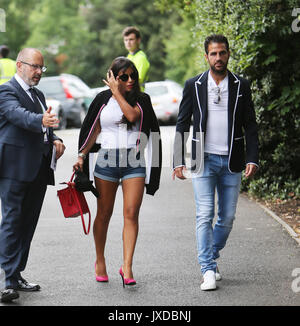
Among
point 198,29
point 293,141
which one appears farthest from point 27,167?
point 198,29

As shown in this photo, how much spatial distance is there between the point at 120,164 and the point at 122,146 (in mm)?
152

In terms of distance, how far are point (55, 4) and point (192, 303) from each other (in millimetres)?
53944

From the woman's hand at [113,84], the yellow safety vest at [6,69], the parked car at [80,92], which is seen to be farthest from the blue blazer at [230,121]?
the parked car at [80,92]

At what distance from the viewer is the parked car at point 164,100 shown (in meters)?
26.9

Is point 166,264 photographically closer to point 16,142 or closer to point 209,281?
point 209,281

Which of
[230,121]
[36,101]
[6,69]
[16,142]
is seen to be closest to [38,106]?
[36,101]

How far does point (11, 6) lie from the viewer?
193 ft

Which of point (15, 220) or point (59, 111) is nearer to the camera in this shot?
point (15, 220)

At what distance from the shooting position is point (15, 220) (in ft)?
20.4

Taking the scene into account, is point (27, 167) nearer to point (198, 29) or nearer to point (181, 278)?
point (181, 278)

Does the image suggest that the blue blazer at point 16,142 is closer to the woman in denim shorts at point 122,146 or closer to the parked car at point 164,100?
the woman in denim shorts at point 122,146

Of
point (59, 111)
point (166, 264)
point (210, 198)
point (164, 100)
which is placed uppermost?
point (210, 198)

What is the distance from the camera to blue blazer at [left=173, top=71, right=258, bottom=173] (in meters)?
6.41

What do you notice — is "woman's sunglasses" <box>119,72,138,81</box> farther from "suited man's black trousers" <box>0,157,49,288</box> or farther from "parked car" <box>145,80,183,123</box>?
"parked car" <box>145,80,183,123</box>
